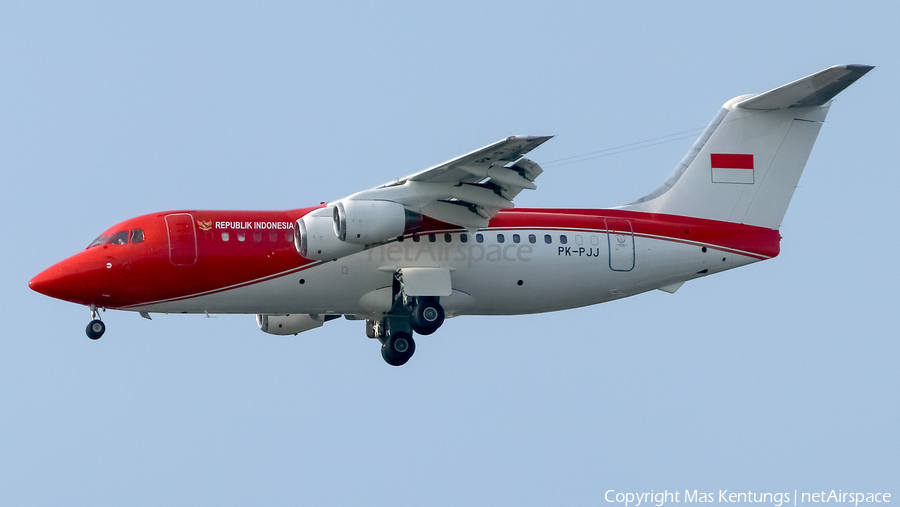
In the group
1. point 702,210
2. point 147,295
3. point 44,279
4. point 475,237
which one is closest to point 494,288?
point 475,237

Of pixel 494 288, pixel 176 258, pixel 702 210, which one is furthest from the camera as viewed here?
pixel 702 210

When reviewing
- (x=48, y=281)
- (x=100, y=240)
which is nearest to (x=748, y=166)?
(x=100, y=240)

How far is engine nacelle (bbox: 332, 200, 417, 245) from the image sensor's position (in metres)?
15.2

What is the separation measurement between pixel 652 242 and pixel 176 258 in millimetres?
6857

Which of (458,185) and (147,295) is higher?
(458,185)

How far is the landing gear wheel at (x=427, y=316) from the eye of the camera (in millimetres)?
16281

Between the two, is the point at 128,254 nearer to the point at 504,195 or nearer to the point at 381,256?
the point at 381,256

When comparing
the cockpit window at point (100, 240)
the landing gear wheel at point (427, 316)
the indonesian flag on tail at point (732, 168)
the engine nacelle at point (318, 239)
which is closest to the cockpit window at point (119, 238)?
the cockpit window at point (100, 240)

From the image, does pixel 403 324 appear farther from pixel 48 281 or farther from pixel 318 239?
pixel 48 281

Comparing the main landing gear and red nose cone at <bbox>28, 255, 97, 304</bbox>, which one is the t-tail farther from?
red nose cone at <bbox>28, 255, 97, 304</bbox>

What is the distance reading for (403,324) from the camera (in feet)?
57.3

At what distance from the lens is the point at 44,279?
52.1 feet

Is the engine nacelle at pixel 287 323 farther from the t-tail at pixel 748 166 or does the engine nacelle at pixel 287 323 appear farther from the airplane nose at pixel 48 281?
the t-tail at pixel 748 166

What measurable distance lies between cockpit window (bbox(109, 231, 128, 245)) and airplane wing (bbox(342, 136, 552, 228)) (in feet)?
10.2
